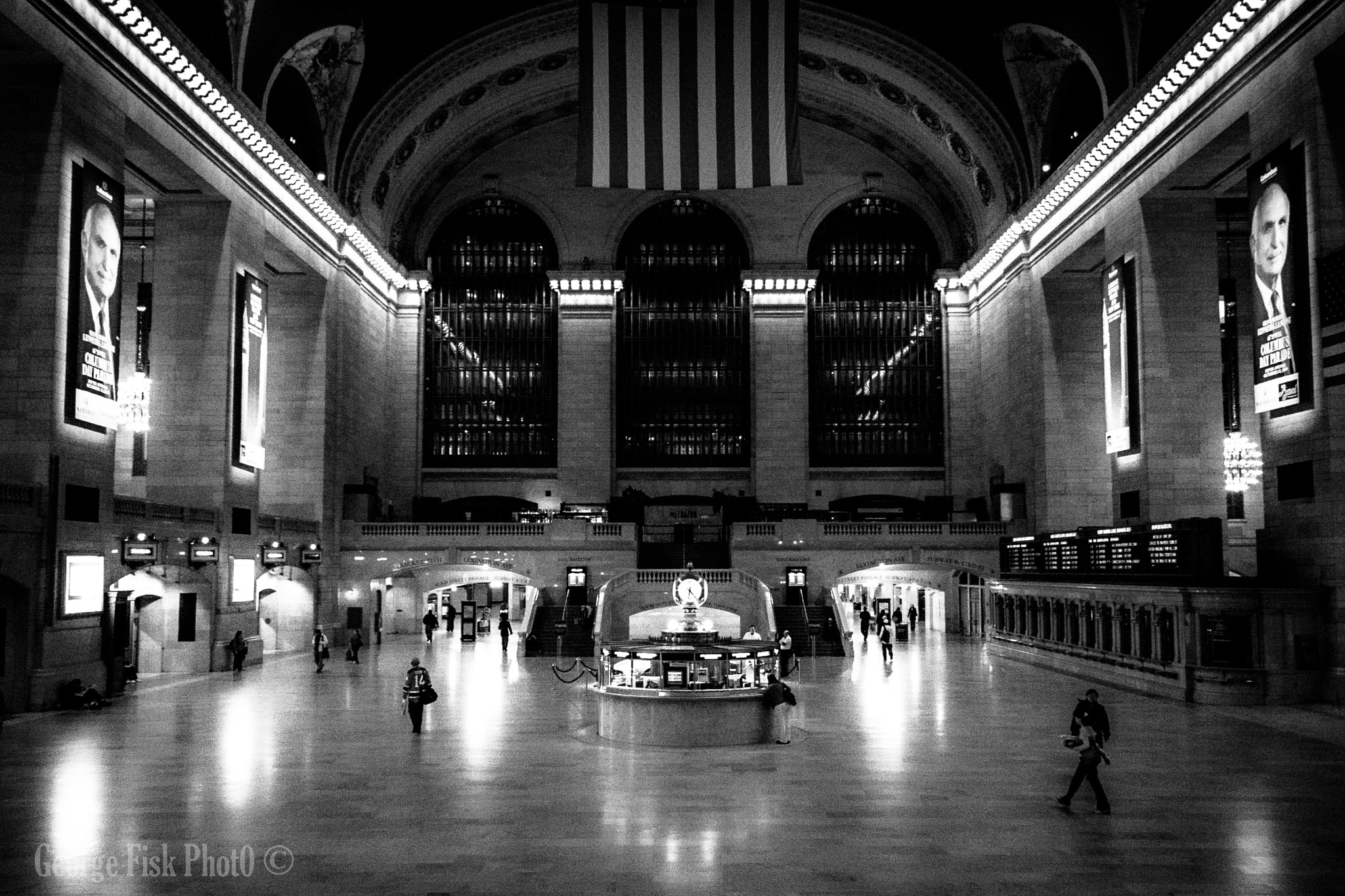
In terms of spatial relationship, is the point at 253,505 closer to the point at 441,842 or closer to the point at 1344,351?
the point at 441,842

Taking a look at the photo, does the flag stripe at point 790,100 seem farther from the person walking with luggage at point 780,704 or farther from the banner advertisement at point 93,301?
the banner advertisement at point 93,301

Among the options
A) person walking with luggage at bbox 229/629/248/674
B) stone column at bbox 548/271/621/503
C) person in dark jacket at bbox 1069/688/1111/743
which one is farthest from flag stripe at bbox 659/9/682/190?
stone column at bbox 548/271/621/503

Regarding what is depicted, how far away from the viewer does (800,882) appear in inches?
365

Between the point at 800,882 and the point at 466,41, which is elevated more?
the point at 466,41

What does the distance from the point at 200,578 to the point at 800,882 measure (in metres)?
23.1

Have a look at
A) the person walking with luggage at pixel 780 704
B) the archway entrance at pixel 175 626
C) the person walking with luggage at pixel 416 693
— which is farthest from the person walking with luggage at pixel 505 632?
the person walking with luggage at pixel 780 704

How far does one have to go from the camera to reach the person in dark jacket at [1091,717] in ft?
39.5

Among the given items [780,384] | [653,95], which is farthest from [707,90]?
[780,384]

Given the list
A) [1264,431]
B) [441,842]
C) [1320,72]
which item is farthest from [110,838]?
[1320,72]

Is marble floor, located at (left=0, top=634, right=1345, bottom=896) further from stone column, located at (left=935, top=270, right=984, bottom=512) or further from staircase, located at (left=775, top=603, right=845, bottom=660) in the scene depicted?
stone column, located at (left=935, top=270, right=984, bottom=512)

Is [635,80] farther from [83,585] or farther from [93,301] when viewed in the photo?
[83,585]

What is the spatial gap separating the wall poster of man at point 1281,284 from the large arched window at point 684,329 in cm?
2721

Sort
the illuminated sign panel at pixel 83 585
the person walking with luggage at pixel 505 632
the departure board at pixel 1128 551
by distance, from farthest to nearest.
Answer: the person walking with luggage at pixel 505 632 < the departure board at pixel 1128 551 < the illuminated sign panel at pixel 83 585

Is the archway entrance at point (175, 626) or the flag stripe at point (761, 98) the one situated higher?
the flag stripe at point (761, 98)
